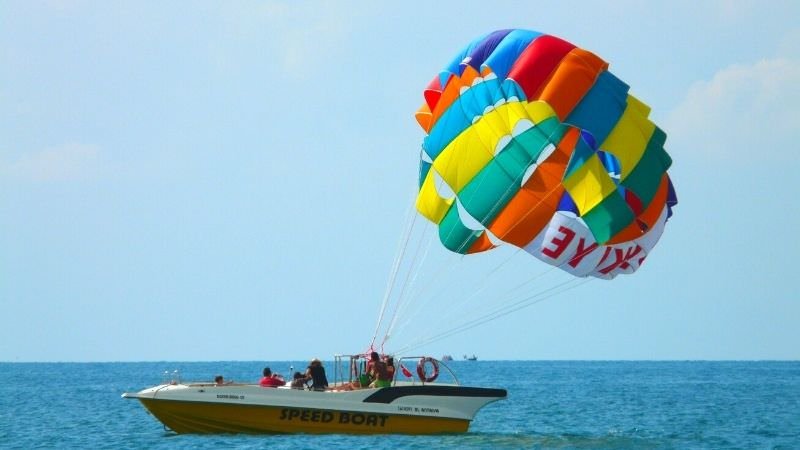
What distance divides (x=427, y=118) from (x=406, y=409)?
594 centimetres

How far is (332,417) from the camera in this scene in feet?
80.6

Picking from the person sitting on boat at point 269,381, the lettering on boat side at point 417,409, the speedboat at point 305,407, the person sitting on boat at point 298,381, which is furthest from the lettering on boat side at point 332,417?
the person sitting on boat at point 269,381

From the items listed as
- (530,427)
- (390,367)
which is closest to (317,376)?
(390,367)

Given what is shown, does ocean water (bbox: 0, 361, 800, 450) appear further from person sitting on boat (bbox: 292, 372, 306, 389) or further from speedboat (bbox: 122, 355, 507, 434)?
person sitting on boat (bbox: 292, 372, 306, 389)

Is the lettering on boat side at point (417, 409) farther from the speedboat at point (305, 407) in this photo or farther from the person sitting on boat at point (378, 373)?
the person sitting on boat at point (378, 373)

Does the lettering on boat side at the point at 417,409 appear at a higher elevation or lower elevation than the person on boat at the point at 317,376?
lower

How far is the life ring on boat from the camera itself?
25619 mm

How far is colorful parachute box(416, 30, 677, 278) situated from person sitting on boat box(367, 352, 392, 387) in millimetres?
2653

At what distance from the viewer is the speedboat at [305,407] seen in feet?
79.8

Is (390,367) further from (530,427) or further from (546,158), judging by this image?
(530,427)

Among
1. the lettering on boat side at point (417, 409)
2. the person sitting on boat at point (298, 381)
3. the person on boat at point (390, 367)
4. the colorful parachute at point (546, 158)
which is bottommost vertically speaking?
the lettering on boat side at point (417, 409)

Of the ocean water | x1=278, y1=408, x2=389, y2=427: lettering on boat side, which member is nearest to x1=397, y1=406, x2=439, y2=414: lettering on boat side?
x1=278, y1=408, x2=389, y2=427: lettering on boat side

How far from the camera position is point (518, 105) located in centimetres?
2466

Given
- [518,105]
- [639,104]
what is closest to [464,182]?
[518,105]
